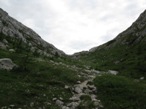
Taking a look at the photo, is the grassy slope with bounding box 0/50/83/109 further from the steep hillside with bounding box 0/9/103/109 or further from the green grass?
the green grass

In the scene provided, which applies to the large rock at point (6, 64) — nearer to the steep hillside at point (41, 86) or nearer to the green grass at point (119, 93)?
the steep hillside at point (41, 86)

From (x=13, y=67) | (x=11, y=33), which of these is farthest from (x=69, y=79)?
(x=11, y=33)

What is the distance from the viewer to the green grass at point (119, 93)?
29205 mm

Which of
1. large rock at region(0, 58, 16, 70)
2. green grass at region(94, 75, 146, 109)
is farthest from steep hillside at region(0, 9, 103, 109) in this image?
green grass at region(94, 75, 146, 109)

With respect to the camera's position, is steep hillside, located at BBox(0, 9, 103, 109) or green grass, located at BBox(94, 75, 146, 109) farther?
green grass, located at BBox(94, 75, 146, 109)

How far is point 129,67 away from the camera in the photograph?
172ft

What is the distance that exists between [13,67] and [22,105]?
32.9 feet

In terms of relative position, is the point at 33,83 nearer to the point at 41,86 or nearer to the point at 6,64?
the point at 41,86

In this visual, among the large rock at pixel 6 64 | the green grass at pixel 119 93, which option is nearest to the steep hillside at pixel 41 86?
the large rock at pixel 6 64

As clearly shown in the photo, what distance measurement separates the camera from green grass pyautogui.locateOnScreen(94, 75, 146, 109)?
29205 millimetres

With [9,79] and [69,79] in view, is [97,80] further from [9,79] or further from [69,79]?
[9,79]

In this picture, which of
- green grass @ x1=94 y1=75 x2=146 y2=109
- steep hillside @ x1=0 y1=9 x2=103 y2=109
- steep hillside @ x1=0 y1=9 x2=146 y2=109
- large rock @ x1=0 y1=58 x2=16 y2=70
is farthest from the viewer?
large rock @ x1=0 y1=58 x2=16 y2=70

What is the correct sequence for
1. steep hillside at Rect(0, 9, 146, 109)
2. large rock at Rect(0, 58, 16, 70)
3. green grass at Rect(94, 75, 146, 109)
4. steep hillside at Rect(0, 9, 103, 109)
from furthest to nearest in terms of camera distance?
large rock at Rect(0, 58, 16, 70), green grass at Rect(94, 75, 146, 109), steep hillside at Rect(0, 9, 146, 109), steep hillside at Rect(0, 9, 103, 109)

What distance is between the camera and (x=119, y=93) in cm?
3241
